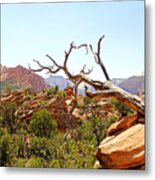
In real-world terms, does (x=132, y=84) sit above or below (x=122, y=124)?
above

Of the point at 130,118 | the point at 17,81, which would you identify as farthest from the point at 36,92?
the point at 130,118

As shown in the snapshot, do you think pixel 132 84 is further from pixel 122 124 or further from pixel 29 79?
pixel 29 79

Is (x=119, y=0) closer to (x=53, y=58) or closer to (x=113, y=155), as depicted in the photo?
(x=53, y=58)

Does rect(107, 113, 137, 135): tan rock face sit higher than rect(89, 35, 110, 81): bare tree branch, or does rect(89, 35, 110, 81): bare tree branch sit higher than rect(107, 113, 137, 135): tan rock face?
rect(89, 35, 110, 81): bare tree branch

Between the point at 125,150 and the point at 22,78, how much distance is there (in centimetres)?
68

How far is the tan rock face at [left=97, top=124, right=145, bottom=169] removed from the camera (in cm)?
286

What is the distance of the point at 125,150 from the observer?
9.41 feet

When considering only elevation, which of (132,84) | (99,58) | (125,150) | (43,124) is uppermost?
(99,58)

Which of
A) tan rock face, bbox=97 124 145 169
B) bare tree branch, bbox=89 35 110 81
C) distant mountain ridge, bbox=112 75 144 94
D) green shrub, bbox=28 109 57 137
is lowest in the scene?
tan rock face, bbox=97 124 145 169

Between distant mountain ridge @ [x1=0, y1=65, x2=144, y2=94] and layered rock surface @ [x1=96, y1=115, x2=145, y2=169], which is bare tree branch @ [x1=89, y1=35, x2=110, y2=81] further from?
layered rock surface @ [x1=96, y1=115, x2=145, y2=169]

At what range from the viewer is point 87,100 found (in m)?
2.95

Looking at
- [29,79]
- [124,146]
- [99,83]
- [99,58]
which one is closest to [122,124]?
[124,146]

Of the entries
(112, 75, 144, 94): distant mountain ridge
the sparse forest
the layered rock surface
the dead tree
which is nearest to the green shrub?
the sparse forest

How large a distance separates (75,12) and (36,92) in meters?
0.48
